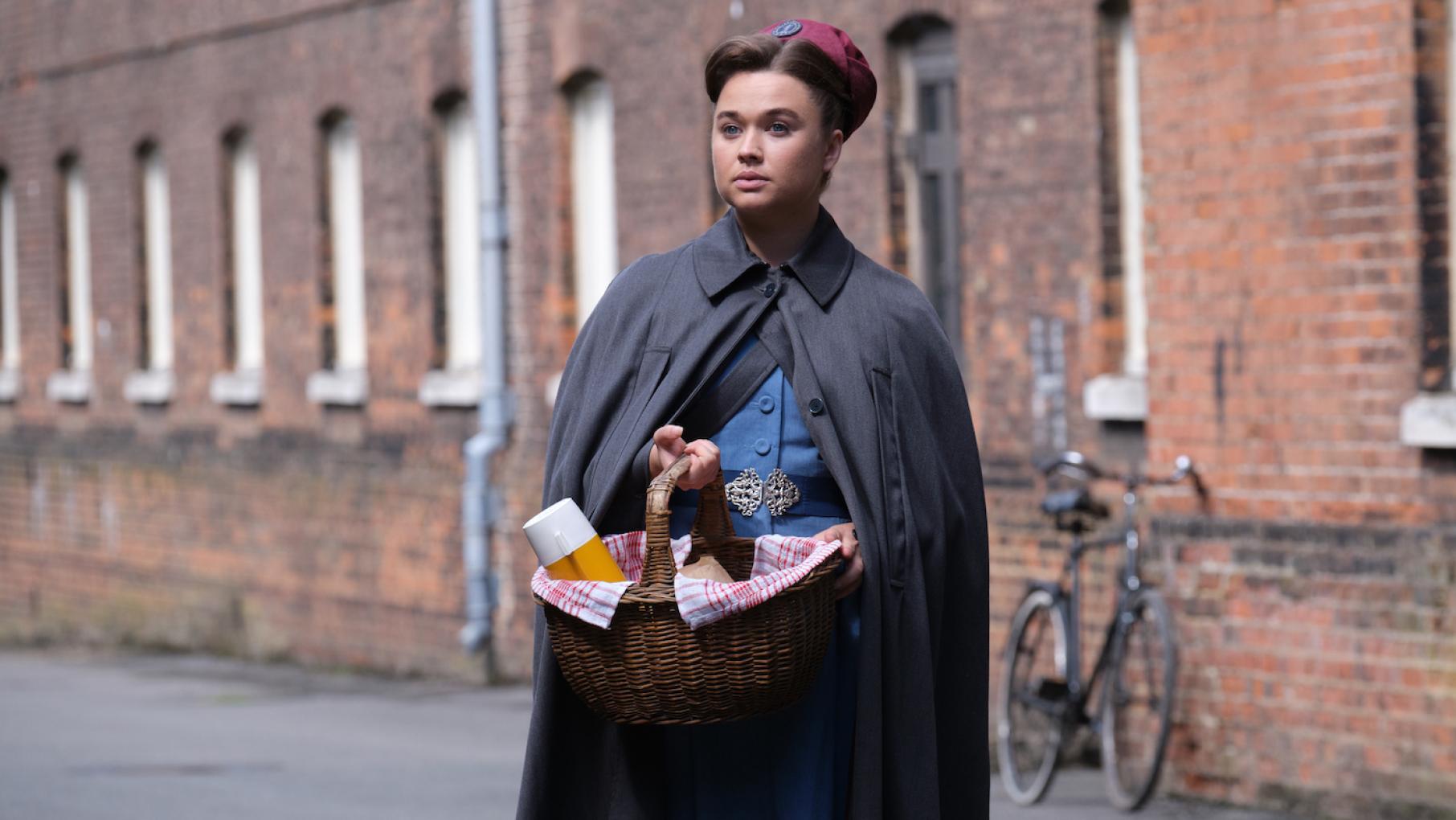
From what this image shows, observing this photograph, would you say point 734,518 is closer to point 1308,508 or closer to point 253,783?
point 1308,508

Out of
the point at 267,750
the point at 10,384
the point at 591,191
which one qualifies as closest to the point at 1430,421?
the point at 267,750

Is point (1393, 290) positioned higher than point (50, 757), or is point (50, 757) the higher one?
point (1393, 290)

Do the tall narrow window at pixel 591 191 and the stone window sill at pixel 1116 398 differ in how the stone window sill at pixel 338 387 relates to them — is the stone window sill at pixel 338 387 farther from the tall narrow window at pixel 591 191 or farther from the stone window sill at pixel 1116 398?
the stone window sill at pixel 1116 398

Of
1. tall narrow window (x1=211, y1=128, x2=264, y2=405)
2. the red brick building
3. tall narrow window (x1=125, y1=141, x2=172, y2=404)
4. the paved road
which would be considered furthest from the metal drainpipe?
tall narrow window (x1=125, y1=141, x2=172, y2=404)

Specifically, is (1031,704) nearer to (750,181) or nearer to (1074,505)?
(1074,505)

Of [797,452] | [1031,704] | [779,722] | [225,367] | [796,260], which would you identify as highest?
[796,260]

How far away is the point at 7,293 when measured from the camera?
2219 centimetres

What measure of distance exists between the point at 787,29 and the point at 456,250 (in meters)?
11.3

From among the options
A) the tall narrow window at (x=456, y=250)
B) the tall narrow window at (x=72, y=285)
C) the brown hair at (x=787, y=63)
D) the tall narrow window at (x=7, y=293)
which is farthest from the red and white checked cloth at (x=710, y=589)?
the tall narrow window at (x=7, y=293)

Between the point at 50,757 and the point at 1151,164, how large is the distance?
565 cm

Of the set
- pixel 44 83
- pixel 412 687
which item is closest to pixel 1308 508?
pixel 412 687

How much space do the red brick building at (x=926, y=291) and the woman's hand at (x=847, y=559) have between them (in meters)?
4.70

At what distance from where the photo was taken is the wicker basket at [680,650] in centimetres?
399

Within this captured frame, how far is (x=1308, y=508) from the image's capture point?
8961 millimetres
